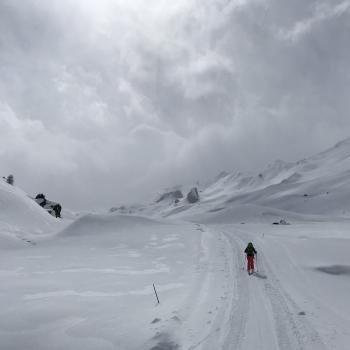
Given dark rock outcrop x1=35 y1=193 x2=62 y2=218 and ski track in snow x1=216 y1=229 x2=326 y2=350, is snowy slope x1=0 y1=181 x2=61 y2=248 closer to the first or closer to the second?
dark rock outcrop x1=35 y1=193 x2=62 y2=218

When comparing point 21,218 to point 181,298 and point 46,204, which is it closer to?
point 46,204

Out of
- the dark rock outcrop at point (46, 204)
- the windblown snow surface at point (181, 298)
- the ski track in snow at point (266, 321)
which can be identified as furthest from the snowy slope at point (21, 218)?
the ski track in snow at point (266, 321)

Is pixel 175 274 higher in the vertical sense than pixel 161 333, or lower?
higher

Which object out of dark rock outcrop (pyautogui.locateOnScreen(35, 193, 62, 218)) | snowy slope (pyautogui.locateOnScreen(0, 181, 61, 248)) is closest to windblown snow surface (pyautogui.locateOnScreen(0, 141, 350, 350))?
snowy slope (pyautogui.locateOnScreen(0, 181, 61, 248))

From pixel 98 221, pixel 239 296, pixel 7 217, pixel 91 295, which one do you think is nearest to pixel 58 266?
pixel 91 295

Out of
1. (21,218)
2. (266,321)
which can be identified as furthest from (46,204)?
(266,321)

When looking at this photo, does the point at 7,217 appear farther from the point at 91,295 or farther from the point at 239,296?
the point at 239,296

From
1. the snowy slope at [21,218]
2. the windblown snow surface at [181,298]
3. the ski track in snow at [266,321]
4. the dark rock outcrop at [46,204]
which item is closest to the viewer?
the ski track in snow at [266,321]

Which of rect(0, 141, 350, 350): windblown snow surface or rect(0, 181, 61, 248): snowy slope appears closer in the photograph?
rect(0, 141, 350, 350): windblown snow surface

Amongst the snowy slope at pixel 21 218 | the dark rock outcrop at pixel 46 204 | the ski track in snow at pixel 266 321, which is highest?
the dark rock outcrop at pixel 46 204

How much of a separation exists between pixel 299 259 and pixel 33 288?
19.5 metres

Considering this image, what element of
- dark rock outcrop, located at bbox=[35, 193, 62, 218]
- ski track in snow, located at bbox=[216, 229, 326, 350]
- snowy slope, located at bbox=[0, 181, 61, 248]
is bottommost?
ski track in snow, located at bbox=[216, 229, 326, 350]

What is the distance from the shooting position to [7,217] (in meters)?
56.5

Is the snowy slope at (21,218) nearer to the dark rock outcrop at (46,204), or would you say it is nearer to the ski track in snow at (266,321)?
the dark rock outcrop at (46,204)
